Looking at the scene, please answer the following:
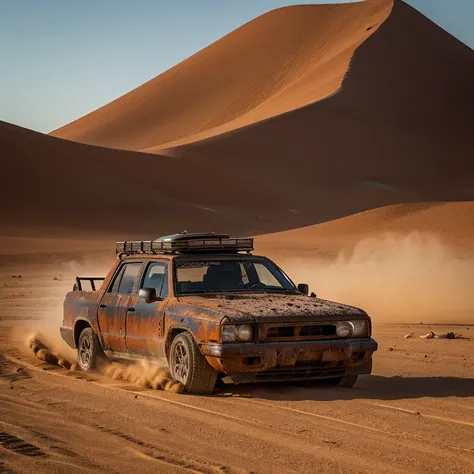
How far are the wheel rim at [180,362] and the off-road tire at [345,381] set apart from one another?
4.97ft

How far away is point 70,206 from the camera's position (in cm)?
6988

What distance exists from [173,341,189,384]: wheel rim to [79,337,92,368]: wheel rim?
1.93 m

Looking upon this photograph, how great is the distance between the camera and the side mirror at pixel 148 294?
10766 millimetres

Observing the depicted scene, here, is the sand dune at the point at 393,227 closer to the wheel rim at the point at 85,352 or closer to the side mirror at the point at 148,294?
the wheel rim at the point at 85,352

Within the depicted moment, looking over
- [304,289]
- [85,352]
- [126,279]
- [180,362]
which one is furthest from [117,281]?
[304,289]

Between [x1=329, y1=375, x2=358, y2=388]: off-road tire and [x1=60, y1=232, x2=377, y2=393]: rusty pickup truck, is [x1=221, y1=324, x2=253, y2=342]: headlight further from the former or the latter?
[x1=329, y1=375, x2=358, y2=388]: off-road tire

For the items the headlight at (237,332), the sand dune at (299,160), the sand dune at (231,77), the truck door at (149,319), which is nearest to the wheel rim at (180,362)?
the truck door at (149,319)

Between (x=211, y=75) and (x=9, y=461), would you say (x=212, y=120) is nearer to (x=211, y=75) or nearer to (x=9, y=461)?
(x=211, y=75)

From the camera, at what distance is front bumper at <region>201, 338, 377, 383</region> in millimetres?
9680

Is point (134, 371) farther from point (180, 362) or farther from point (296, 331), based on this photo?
point (296, 331)

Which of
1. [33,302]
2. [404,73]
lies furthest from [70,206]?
[404,73]

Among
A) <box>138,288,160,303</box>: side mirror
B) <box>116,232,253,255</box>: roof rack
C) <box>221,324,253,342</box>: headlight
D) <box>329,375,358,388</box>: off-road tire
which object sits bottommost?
<box>329,375,358,388</box>: off-road tire

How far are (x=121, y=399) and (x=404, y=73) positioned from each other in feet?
371

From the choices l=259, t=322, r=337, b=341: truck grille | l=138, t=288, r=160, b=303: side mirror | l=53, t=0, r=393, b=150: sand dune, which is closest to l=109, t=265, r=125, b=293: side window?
l=138, t=288, r=160, b=303: side mirror
